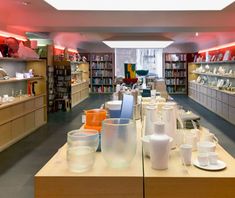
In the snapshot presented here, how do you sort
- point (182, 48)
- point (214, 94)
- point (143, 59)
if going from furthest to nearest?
point (143, 59) → point (182, 48) → point (214, 94)

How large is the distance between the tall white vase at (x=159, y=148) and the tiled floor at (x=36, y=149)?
2237 millimetres

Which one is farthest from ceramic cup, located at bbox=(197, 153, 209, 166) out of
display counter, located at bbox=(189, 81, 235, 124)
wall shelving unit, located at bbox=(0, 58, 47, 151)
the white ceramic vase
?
display counter, located at bbox=(189, 81, 235, 124)

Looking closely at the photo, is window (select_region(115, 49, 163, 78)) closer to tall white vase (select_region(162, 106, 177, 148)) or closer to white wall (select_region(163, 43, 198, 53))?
white wall (select_region(163, 43, 198, 53))

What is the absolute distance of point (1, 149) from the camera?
18.0 feet

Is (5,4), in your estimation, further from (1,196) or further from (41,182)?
(41,182)

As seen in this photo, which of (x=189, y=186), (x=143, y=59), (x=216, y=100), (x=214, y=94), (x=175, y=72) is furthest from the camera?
(x=143, y=59)

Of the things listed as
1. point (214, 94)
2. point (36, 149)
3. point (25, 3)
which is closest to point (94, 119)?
point (36, 149)

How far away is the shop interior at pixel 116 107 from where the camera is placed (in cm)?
175

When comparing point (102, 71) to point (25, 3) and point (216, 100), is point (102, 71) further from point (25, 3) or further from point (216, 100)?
point (25, 3)

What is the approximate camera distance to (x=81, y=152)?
1833 millimetres

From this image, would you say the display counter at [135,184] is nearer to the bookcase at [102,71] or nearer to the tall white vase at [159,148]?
the tall white vase at [159,148]

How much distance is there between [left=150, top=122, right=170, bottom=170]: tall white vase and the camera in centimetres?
176

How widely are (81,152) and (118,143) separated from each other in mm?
226

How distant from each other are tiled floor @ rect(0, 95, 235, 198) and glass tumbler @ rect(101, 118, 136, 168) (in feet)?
6.86
